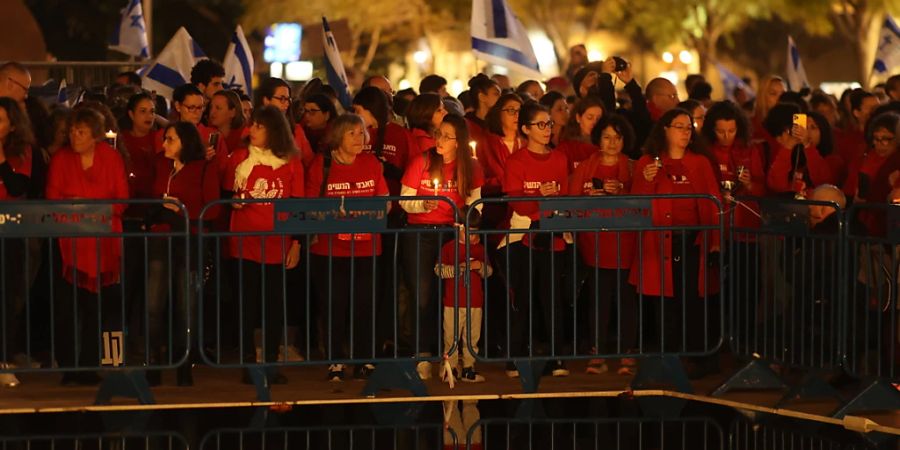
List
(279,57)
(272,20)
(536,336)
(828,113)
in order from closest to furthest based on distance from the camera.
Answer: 1. (536,336)
2. (828,113)
3. (279,57)
4. (272,20)

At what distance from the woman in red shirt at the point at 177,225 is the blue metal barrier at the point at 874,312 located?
4.24 m

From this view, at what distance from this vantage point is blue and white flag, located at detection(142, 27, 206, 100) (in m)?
18.2

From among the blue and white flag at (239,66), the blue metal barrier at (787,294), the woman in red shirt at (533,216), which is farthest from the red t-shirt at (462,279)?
the blue and white flag at (239,66)

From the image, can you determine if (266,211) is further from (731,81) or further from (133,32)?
(731,81)

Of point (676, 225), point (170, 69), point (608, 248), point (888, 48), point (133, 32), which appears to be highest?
point (133, 32)

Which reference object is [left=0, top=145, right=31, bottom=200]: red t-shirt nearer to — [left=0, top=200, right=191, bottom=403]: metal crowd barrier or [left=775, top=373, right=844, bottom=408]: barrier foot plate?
[left=0, top=200, right=191, bottom=403]: metal crowd barrier

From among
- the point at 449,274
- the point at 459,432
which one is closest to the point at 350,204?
the point at 449,274

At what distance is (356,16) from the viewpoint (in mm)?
61656

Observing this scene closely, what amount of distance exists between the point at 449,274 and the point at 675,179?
176 cm

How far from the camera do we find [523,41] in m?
18.0

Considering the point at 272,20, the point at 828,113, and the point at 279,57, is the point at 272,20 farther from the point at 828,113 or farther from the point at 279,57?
the point at 828,113

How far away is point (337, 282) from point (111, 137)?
183 centimetres

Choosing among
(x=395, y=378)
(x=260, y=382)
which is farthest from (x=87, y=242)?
(x=395, y=378)

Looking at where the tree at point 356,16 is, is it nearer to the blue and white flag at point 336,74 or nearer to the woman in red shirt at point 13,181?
the blue and white flag at point 336,74
